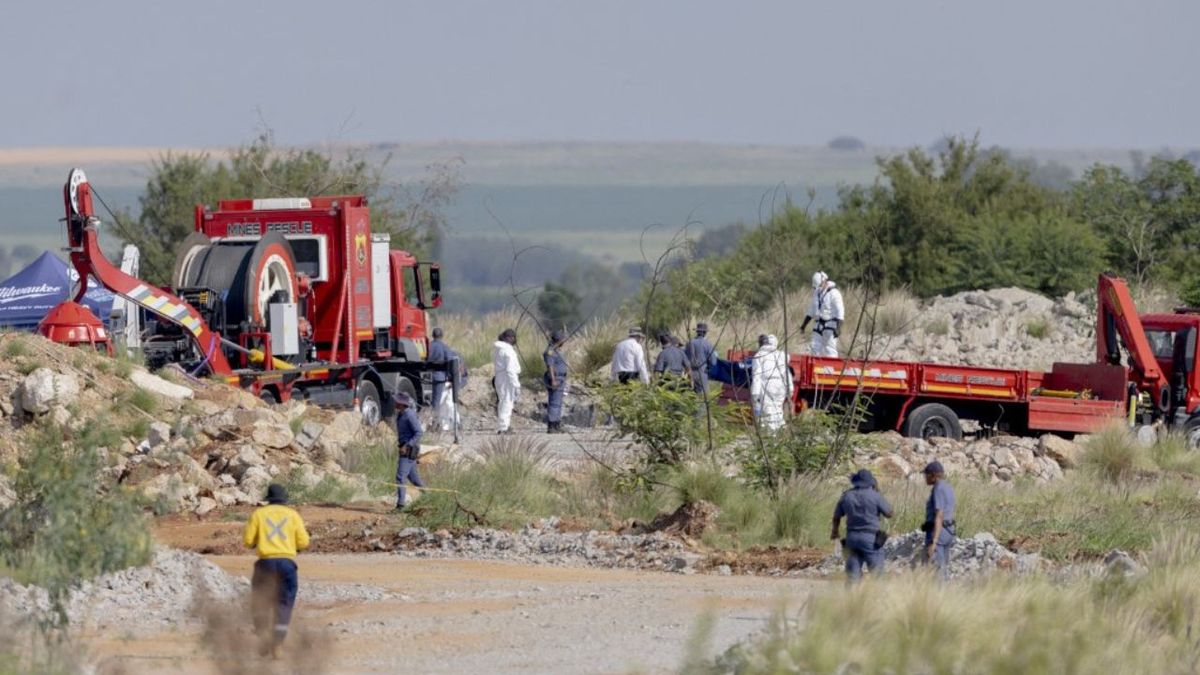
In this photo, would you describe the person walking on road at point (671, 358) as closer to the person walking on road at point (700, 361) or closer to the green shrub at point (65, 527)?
the person walking on road at point (700, 361)

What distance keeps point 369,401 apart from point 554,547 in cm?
1184

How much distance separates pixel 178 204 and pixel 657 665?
3611 cm

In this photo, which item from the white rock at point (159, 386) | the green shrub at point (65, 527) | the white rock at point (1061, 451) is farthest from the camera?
the white rock at point (1061, 451)

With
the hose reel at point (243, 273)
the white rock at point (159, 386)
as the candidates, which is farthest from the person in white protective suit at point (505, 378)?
the white rock at point (159, 386)

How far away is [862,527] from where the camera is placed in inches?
517

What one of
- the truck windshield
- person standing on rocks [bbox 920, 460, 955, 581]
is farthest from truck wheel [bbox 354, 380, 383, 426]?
person standing on rocks [bbox 920, 460, 955, 581]

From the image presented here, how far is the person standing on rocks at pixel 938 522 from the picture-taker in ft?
44.0

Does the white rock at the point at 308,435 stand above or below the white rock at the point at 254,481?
above

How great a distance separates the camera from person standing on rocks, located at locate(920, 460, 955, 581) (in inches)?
527

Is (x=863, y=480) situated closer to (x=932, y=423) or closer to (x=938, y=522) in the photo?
(x=938, y=522)

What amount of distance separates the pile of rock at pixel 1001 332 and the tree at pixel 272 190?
1161cm

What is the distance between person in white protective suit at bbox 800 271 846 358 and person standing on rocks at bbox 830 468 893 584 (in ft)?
52.2

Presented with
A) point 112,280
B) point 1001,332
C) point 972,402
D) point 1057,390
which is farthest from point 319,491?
point 1001,332

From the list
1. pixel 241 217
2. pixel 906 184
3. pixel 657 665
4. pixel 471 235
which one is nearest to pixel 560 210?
pixel 471 235
